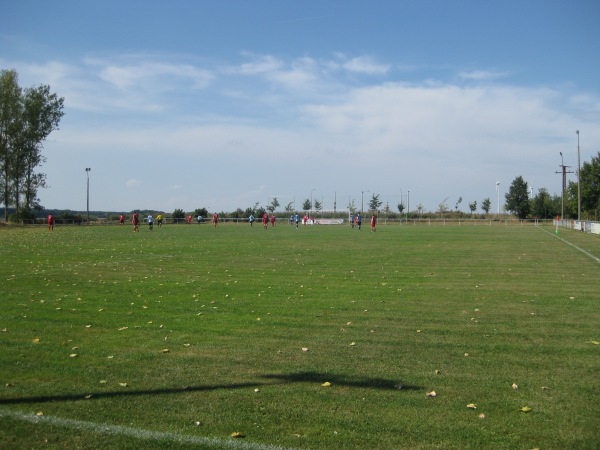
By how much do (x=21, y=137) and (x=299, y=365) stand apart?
69.3m

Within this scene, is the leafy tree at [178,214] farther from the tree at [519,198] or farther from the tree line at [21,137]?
the tree at [519,198]

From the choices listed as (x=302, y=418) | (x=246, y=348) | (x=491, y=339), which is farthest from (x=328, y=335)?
(x=302, y=418)

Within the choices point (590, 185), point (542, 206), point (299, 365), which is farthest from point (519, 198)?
point (299, 365)

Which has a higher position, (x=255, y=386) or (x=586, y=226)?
(x=586, y=226)

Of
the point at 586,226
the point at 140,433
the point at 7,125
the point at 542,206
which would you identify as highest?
the point at 7,125

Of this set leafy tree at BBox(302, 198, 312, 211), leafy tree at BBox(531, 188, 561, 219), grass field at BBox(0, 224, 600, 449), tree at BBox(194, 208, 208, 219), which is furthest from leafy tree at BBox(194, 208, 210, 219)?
grass field at BBox(0, 224, 600, 449)

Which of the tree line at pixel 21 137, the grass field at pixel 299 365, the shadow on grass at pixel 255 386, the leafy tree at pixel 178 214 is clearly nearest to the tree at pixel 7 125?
the tree line at pixel 21 137

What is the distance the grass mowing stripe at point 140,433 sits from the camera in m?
4.47

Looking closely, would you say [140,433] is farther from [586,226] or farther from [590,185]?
[590,185]

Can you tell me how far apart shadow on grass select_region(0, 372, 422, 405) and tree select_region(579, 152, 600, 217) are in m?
70.7

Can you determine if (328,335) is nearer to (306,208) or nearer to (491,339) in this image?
(491,339)

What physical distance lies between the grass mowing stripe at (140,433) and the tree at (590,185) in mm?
72710

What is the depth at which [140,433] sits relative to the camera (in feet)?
15.5

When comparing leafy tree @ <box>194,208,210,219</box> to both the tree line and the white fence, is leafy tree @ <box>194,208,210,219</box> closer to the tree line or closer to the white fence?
the tree line
